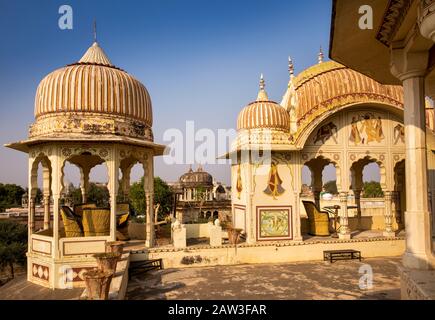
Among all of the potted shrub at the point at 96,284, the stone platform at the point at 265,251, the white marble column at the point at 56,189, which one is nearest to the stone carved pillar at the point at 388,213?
the stone platform at the point at 265,251

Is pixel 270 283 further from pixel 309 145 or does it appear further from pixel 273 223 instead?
pixel 309 145

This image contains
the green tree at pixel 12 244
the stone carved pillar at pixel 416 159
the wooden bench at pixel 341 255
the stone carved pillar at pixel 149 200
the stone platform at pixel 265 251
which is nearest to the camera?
the stone carved pillar at pixel 416 159

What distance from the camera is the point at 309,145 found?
45.0 feet

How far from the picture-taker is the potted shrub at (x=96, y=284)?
246 inches

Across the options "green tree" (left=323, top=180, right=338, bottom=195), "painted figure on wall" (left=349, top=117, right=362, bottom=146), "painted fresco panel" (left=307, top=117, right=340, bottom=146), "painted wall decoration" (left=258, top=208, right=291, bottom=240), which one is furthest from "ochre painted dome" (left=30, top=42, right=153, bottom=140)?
"green tree" (left=323, top=180, right=338, bottom=195)

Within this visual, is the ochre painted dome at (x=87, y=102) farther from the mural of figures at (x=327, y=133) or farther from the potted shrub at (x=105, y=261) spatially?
the mural of figures at (x=327, y=133)

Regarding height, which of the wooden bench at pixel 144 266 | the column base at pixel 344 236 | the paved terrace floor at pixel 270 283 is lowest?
the paved terrace floor at pixel 270 283

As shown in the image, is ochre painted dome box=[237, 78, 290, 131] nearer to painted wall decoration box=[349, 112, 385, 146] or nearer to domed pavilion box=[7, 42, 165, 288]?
painted wall decoration box=[349, 112, 385, 146]

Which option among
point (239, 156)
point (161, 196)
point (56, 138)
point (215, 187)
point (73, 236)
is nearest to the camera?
point (56, 138)

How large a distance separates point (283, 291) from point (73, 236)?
6.94 m

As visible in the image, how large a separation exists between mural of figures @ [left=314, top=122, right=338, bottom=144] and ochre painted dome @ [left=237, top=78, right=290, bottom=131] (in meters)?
1.31

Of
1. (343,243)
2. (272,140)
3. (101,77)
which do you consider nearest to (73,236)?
(101,77)

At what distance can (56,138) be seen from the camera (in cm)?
1010

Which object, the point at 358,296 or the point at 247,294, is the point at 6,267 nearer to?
the point at 247,294
